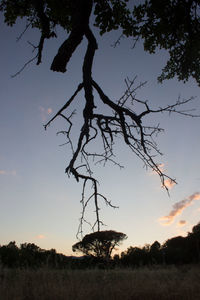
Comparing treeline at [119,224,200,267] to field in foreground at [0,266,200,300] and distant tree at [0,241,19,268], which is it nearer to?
distant tree at [0,241,19,268]

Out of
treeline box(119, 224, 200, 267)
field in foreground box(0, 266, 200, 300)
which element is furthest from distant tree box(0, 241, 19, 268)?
treeline box(119, 224, 200, 267)

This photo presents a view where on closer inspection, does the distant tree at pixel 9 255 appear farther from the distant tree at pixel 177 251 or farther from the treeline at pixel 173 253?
the distant tree at pixel 177 251

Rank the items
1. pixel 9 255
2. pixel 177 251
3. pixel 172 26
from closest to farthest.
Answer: pixel 172 26, pixel 9 255, pixel 177 251

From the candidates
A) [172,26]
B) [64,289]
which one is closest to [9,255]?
[64,289]

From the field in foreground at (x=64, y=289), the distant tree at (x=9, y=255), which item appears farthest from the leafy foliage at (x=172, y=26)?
the distant tree at (x=9, y=255)

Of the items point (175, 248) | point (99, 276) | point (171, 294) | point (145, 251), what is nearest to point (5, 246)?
point (99, 276)

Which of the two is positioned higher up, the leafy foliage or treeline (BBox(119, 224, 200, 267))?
the leafy foliage

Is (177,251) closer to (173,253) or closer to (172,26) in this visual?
(173,253)

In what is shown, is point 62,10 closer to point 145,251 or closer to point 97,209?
point 97,209

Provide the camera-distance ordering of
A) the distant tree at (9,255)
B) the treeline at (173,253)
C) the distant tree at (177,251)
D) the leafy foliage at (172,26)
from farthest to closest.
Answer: the distant tree at (177,251)
the treeline at (173,253)
the distant tree at (9,255)
the leafy foliage at (172,26)

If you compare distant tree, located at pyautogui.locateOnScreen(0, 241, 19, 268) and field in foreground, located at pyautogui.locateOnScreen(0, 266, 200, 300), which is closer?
field in foreground, located at pyautogui.locateOnScreen(0, 266, 200, 300)

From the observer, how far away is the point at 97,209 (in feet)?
8.57

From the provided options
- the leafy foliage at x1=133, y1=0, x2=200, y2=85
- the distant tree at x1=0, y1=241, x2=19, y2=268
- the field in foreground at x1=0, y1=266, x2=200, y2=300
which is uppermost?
the leafy foliage at x1=133, y1=0, x2=200, y2=85

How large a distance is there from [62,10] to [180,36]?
9.02 feet
